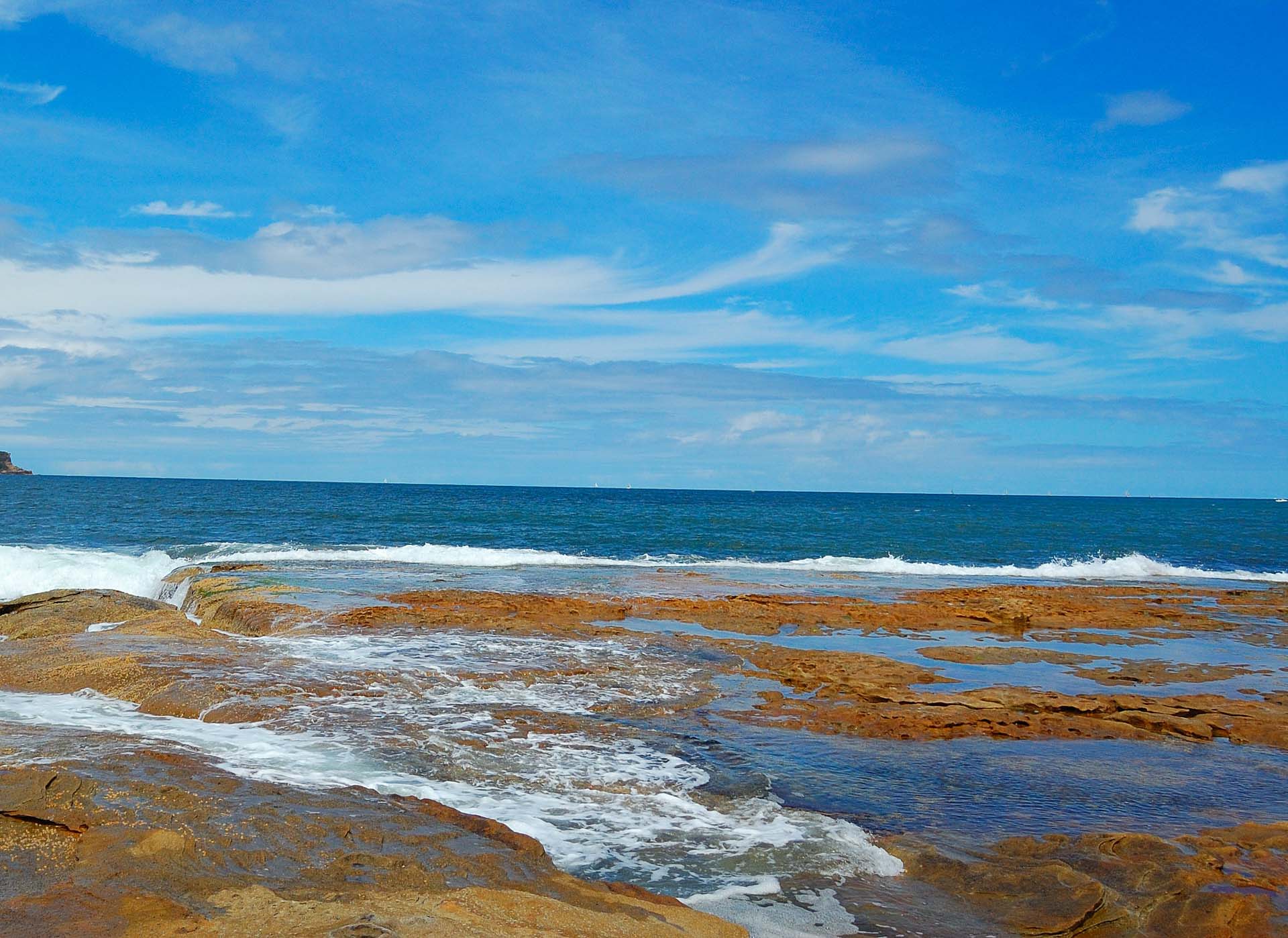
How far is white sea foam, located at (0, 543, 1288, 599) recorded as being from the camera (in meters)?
29.9

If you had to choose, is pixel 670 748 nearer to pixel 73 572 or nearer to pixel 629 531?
pixel 73 572

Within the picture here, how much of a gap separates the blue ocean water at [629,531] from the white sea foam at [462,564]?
1.61 m

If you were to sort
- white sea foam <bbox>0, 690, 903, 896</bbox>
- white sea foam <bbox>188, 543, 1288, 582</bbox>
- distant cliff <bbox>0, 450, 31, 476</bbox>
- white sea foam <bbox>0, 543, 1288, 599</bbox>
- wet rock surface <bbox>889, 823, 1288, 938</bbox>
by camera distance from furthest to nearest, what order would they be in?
distant cliff <bbox>0, 450, 31, 476</bbox>, white sea foam <bbox>188, 543, 1288, 582</bbox>, white sea foam <bbox>0, 543, 1288, 599</bbox>, white sea foam <bbox>0, 690, 903, 896</bbox>, wet rock surface <bbox>889, 823, 1288, 938</bbox>

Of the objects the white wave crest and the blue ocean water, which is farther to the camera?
the blue ocean water

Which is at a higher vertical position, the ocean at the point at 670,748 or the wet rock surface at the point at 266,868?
the wet rock surface at the point at 266,868

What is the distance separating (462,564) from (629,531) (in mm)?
23858

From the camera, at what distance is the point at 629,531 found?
59.3m

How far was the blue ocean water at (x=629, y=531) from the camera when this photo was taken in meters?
47.1

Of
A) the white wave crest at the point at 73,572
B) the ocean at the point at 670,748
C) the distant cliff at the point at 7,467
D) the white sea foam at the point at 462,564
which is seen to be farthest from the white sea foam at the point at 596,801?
the distant cliff at the point at 7,467

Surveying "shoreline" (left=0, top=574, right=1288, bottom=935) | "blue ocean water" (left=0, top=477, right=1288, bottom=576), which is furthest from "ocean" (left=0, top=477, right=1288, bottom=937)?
"blue ocean water" (left=0, top=477, right=1288, bottom=576)

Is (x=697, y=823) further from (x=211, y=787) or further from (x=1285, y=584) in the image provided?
(x=1285, y=584)

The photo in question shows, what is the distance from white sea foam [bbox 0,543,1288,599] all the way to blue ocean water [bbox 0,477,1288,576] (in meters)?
1.61

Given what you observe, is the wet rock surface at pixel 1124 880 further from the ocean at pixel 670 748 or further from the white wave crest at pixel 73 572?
the white wave crest at pixel 73 572

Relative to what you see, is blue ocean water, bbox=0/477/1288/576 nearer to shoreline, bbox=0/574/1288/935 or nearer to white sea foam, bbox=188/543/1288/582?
white sea foam, bbox=188/543/1288/582
